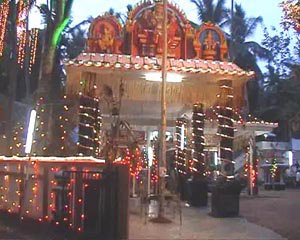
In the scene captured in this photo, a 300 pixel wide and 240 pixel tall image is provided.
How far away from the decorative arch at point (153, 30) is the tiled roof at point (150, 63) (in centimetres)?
30

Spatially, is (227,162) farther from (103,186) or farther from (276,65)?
(276,65)

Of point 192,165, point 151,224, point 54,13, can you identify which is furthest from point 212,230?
point 54,13

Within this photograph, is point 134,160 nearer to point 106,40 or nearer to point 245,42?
point 106,40

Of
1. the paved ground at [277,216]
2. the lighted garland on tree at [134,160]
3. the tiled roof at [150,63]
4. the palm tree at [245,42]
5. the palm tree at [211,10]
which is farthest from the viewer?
the palm tree at [211,10]

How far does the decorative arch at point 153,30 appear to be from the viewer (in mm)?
14844

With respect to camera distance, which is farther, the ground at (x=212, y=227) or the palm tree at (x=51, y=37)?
the palm tree at (x=51, y=37)

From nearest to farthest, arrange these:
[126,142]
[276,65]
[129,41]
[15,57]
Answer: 1. [129,41]
2. [126,142]
3. [15,57]
4. [276,65]

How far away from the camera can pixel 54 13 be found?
17.8 meters

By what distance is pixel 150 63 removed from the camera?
46.4 feet

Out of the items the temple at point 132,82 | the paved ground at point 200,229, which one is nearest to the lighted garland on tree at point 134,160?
the temple at point 132,82

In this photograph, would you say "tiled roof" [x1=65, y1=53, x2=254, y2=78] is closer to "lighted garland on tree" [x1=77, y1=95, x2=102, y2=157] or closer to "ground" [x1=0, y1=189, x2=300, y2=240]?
"lighted garland on tree" [x1=77, y1=95, x2=102, y2=157]

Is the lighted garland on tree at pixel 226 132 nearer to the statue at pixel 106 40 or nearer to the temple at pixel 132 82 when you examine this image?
the temple at pixel 132 82

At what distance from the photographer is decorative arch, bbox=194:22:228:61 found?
49.8 feet

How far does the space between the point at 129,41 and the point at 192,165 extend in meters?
5.75
